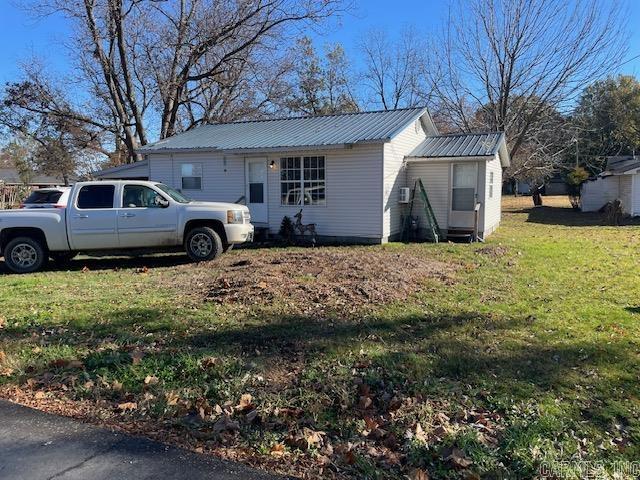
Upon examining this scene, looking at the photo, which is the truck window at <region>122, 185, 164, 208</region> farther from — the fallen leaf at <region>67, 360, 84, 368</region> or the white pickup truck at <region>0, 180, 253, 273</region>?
the fallen leaf at <region>67, 360, 84, 368</region>

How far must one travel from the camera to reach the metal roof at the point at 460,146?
565 inches

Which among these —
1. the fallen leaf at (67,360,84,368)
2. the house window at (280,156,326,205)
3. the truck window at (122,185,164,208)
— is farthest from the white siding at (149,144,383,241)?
the fallen leaf at (67,360,84,368)

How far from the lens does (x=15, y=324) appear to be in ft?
20.2

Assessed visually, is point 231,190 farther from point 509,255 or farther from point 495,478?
point 495,478

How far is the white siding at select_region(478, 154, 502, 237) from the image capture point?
14.5m

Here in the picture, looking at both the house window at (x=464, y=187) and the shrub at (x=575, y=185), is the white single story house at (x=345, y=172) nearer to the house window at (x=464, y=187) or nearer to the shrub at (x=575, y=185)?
the house window at (x=464, y=187)

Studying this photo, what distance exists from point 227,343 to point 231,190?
11054 mm

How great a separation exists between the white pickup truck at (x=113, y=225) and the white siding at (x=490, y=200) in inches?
303

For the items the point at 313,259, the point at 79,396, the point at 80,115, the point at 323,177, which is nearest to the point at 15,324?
the point at 79,396

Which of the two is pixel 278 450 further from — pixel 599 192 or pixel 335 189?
pixel 599 192

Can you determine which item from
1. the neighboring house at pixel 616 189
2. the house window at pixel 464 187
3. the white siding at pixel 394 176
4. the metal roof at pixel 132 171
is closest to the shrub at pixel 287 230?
the white siding at pixel 394 176

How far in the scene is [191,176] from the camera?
16516 mm

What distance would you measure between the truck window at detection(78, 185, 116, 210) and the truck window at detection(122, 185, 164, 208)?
0.28 metres

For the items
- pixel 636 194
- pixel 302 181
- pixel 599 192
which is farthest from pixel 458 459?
pixel 599 192
